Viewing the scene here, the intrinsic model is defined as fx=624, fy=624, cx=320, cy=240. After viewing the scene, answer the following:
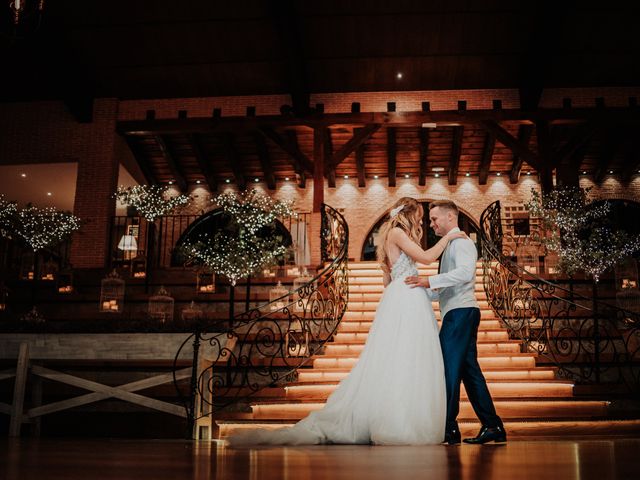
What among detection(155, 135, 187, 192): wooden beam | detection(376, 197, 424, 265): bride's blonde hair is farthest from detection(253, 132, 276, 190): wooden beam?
detection(376, 197, 424, 265): bride's blonde hair

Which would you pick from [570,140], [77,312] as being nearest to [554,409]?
[77,312]

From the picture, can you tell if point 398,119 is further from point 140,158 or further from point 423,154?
point 140,158

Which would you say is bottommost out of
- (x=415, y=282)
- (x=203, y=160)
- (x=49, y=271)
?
(x=415, y=282)

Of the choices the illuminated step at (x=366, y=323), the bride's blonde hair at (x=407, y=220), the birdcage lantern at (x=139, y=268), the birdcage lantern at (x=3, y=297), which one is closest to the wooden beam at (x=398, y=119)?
the birdcage lantern at (x=139, y=268)

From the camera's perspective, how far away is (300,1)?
1155 centimetres

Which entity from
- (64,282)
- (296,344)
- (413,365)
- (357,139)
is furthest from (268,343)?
(357,139)

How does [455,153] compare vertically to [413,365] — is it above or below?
above

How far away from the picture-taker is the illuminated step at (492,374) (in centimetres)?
621

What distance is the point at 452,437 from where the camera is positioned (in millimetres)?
3795

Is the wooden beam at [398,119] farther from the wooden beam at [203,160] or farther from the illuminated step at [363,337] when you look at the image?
the illuminated step at [363,337]

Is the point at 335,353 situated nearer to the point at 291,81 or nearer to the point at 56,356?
the point at 56,356

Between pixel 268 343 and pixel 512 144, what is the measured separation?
299 inches

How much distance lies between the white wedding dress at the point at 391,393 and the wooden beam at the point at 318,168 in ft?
26.9

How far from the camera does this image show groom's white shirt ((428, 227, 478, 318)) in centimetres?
397
